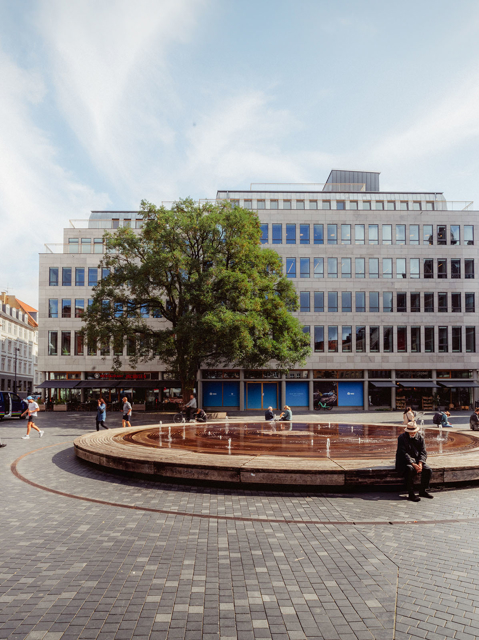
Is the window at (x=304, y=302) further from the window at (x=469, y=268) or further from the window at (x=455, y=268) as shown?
the window at (x=469, y=268)

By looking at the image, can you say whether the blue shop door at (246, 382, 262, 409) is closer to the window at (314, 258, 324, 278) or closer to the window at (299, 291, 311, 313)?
the window at (299, 291, 311, 313)

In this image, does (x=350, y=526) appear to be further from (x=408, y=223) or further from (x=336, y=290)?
(x=408, y=223)

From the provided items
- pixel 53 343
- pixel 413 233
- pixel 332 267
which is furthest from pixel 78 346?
pixel 413 233

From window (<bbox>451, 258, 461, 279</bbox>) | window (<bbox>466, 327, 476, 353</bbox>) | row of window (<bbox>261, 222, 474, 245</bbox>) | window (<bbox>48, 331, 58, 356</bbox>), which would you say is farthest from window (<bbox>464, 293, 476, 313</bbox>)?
window (<bbox>48, 331, 58, 356</bbox>)

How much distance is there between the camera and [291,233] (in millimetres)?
46062

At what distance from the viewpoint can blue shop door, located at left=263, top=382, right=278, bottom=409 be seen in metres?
45.4

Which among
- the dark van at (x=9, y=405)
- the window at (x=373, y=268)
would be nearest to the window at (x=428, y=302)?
the window at (x=373, y=268)

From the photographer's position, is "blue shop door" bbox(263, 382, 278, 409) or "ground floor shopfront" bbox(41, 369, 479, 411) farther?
"blue shop door" bbox(263, 382, 278, 409)

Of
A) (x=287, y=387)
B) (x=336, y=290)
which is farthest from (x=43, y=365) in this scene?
(x=336, y=290)

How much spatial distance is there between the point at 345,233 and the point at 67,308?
95.4 feet

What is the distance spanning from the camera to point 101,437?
1551 cm

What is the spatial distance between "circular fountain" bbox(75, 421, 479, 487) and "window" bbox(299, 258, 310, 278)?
91.7ft

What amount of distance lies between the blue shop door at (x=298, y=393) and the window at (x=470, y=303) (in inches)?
682

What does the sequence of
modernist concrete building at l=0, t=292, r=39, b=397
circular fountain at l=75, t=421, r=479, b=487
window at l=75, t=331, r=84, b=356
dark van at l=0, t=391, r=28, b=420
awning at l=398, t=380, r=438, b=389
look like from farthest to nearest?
modernist concrete building at l=0, t=292, r=39, b=397
window at l=75, t=331, r=84, b=356
awning at l=398, t=380, r=438, b=389
dark van at l=0, t=391, r=28, b=420
circular fountain at l=75, t=421, r=479, b=487
